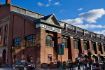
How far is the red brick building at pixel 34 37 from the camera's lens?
3784 centimetres

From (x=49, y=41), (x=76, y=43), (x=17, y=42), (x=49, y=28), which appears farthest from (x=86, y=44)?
(x=17, y=42)

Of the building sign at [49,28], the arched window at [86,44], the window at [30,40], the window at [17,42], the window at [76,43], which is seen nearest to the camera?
the building sign at [49,28]

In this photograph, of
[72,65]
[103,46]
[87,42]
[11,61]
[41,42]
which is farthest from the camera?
[103,46]

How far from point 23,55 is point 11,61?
10.0ft

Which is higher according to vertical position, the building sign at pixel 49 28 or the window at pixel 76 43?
the building sign at pixel 49 28

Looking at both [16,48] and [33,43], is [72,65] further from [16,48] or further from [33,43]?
[16,48]

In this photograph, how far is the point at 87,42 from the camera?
52.4 m

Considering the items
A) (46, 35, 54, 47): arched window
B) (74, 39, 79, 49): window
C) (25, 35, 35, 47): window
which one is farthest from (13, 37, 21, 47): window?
(74, 39, 79, 49): window

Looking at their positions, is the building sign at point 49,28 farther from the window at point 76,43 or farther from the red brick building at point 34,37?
the window at point 76,43

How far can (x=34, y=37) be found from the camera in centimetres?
3856

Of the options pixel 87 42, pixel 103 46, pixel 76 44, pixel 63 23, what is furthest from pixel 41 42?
pixel 103 46

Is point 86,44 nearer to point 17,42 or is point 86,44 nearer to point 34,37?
point 34,37

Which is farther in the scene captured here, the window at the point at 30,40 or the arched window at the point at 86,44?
the arched window at the point at 86,44

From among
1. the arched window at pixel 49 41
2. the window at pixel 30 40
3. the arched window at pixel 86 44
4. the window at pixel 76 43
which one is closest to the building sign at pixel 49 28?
the arched window at pixel 49 41
